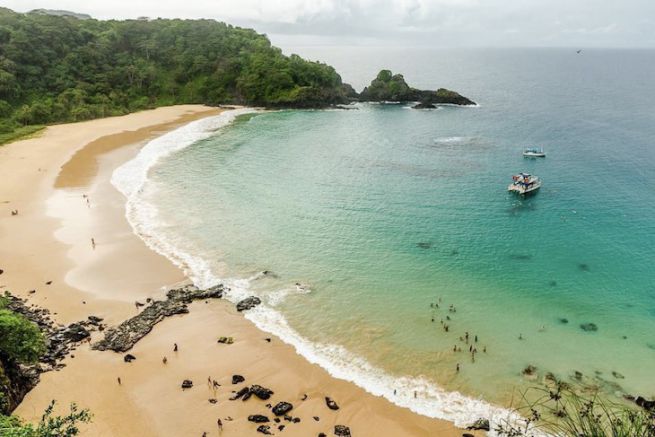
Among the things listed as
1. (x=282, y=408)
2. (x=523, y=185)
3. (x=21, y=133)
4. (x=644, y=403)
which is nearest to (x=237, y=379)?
(x=282, y=408)

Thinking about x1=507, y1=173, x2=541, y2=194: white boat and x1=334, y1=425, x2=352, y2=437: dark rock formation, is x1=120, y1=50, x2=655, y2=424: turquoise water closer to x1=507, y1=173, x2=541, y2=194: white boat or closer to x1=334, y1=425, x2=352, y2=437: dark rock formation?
x1=507, y1=173, x2=541, y2=194: white boat

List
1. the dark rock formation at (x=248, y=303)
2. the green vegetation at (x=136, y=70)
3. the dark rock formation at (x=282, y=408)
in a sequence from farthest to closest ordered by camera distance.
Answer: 1. the green vegetation at (x=136, y=70)
2. the dark rock formation at (x=248, y=303)
3. the dark rock formation at (x=282, y=408)

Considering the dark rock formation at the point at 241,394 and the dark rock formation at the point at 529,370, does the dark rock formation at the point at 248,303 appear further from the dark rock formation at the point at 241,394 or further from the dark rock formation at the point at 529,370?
the dark rock formation at the point at 529,370

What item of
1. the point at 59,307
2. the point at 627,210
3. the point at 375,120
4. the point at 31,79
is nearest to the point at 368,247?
the point at 59,307

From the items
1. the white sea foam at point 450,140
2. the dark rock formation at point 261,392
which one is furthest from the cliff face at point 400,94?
the dark rock formation at point 261,392

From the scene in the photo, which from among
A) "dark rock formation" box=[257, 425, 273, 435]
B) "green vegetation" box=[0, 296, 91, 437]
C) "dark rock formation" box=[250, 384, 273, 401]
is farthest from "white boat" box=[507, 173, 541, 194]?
"green vegetation" box=[0, 296, 91, 437]

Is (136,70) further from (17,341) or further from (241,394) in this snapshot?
(241,394)
